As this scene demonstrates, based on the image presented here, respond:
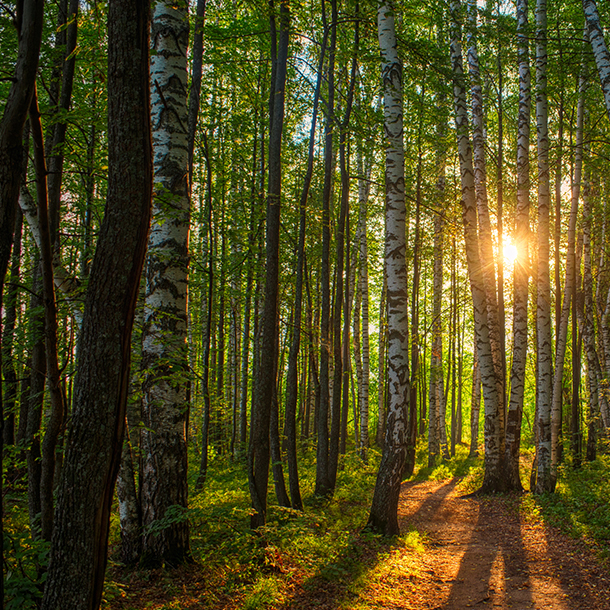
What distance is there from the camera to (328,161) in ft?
29.7

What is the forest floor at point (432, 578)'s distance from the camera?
4.38 metres

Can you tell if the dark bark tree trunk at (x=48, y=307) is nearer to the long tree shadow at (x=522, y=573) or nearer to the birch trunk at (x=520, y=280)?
the long tree shadow at (x=522, y=573)

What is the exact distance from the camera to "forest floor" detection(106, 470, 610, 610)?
4375 millimetres

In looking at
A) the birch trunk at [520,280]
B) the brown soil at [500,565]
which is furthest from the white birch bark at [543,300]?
the brown soil at [500,565]

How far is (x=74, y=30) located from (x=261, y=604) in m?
5.45

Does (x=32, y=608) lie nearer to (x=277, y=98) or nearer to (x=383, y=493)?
(x=383, y=493)

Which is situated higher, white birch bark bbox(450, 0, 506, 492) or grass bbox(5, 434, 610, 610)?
white birch bark bbox(450, 0, 506, 492)

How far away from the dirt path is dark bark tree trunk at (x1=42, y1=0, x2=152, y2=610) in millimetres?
3823

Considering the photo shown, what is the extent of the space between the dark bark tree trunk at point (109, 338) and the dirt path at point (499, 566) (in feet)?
12.5

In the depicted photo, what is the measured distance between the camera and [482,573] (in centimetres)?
575

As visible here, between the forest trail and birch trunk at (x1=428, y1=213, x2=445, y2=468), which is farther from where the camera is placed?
birch trunk at (x1=428, y1=213, x2=445, y2=468)

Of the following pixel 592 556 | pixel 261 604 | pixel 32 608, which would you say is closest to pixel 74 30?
pixel 32 608

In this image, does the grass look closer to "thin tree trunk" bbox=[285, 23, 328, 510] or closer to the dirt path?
the dirt path

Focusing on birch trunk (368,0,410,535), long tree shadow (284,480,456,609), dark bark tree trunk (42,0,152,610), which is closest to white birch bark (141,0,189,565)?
long tree shadow (284,480,456,609)
